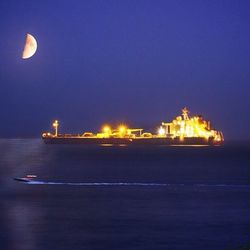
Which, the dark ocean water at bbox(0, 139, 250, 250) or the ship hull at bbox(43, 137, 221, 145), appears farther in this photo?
the ship hull at bbox(43, 137, 221, 145)

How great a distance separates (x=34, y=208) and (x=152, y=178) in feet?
67.2

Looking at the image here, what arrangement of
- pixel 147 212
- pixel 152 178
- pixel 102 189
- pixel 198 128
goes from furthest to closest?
pixel 198 128 < pixel 152 178 < pixel 102 189 < pixel 147 212

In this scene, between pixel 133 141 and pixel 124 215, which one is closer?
pixel 124 215

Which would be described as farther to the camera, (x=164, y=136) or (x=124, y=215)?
(x=164, y=136)

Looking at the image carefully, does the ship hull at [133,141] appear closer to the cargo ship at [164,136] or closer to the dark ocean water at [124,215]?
the cargo ship at [164,136]

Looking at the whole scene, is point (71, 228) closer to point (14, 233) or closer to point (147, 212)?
point (14, 233)

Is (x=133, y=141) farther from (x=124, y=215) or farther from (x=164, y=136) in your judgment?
(x=124, y=215)

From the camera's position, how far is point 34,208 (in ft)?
95.2

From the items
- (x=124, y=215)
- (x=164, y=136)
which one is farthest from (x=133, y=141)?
(x=124, y=215)

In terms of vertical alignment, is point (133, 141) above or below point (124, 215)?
above

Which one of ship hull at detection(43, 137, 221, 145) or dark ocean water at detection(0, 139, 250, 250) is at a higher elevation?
ship hull at detection(43, 137, 221, 145)

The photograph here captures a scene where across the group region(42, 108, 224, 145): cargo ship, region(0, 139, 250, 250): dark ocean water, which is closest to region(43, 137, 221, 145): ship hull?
region(42, 108, 224, 145): cargo ship

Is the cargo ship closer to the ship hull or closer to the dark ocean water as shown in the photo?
the ship hull

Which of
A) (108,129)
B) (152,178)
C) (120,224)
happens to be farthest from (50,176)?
(108,129)
